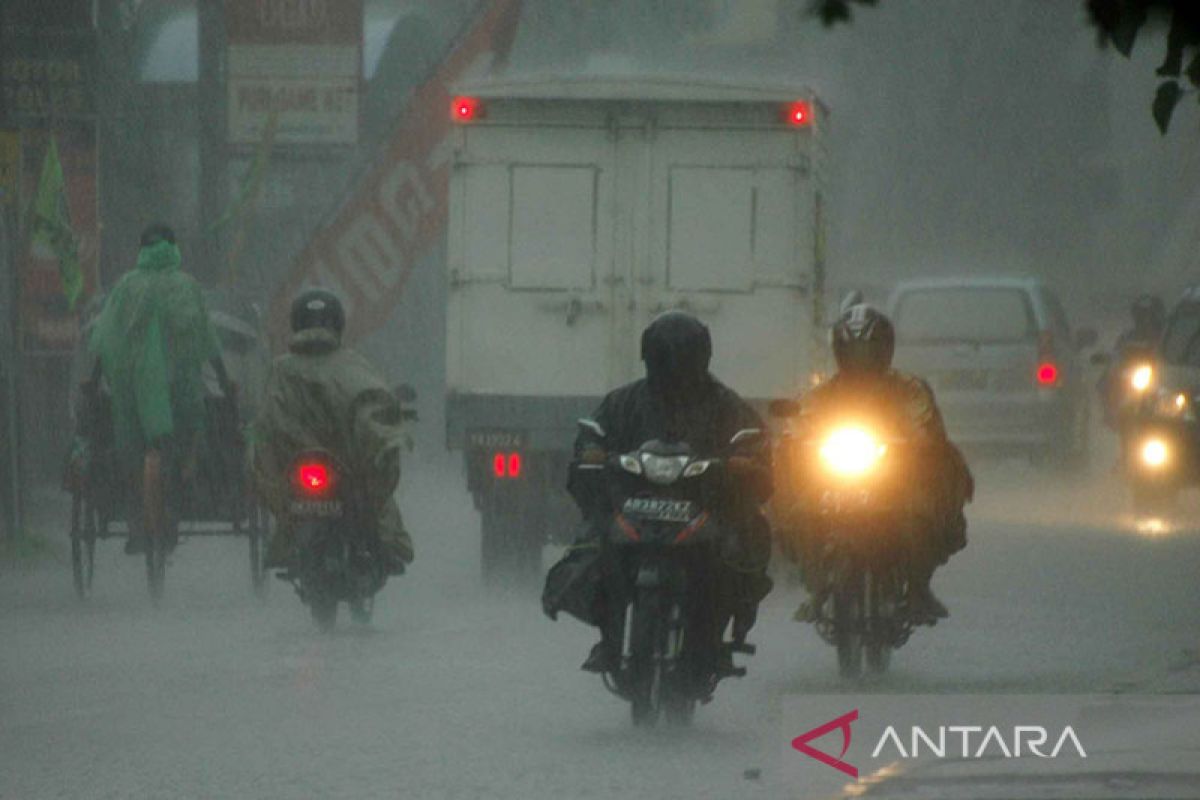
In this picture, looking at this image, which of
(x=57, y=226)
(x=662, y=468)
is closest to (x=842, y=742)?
(x=662, y=468)

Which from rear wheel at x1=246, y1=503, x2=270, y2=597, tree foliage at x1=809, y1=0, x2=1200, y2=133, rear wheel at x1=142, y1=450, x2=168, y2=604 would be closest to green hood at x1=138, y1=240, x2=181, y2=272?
rear wheel at x1=142, y1=450, x2=168, y2=604

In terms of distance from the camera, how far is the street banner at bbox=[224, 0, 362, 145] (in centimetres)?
2466

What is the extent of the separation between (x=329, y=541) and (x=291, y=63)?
909 centimetres

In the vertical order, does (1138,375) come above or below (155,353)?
below

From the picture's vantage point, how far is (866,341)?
14070 mm

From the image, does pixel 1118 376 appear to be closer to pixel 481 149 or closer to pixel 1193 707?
pixel 481 149

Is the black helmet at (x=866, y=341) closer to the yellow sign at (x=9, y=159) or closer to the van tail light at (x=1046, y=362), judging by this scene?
the yellow sign at (x=9, y=159)

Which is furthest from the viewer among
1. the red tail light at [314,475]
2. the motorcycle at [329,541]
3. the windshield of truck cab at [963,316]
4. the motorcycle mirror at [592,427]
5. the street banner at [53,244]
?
the windshield of truck cab at [963,316]

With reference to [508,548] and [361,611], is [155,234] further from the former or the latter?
[361,611]

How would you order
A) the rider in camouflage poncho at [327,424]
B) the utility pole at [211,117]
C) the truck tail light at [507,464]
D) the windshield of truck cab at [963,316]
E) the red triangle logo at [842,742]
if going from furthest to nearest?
the windshield of truck cab at [963,316]
the utility pole at [211,117]
the truck tail light at [507,464]
the rider in camouflage poncho at [327,424]
the red triangle logo at [842,742]

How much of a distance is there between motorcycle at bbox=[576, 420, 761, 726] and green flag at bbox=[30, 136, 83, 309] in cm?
1129

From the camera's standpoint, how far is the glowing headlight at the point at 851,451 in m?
13.9

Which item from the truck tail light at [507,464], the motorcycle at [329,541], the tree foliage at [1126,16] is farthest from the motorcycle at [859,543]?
the tree foliage at [1126,16]

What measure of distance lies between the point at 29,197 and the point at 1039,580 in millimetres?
9896
